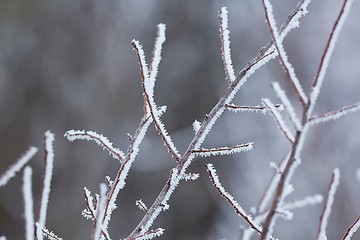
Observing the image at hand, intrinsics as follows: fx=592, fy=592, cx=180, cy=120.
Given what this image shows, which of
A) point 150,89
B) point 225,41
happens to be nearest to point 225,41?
point 225,41

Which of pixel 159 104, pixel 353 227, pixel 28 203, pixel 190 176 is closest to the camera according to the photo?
pixel 28 203

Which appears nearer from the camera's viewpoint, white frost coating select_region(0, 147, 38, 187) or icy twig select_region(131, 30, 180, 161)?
white frost coating select_region(0, 147, 38, 187)

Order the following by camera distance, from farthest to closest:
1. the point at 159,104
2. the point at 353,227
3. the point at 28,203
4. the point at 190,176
Result: the point at 159,104
the point at 190,176
the point at 353,227
the point at 28,203

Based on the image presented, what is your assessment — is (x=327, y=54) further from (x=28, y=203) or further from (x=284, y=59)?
(x=28, y=203)

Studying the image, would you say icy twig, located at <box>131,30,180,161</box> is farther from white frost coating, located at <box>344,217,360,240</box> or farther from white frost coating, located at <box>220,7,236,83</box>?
white frost coating, located at <box>344,217,360,240</box>

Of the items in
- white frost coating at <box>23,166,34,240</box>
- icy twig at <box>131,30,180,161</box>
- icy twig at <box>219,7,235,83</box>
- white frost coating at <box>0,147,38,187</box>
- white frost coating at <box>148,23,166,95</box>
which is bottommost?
white frost coating at <box>23,166,34,240</box>

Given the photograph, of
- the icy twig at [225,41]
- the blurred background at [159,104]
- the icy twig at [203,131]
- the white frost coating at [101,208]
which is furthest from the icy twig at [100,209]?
the blurred background at [159,104]

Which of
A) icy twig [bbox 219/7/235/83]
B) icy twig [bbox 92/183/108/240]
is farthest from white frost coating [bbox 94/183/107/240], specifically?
icy twig [bbox 219/7/235/83]

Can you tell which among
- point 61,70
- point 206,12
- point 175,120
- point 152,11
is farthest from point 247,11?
point 61,70

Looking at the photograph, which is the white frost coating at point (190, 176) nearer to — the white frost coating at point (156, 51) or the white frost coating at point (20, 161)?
the white frost coating at point (156, 51)
